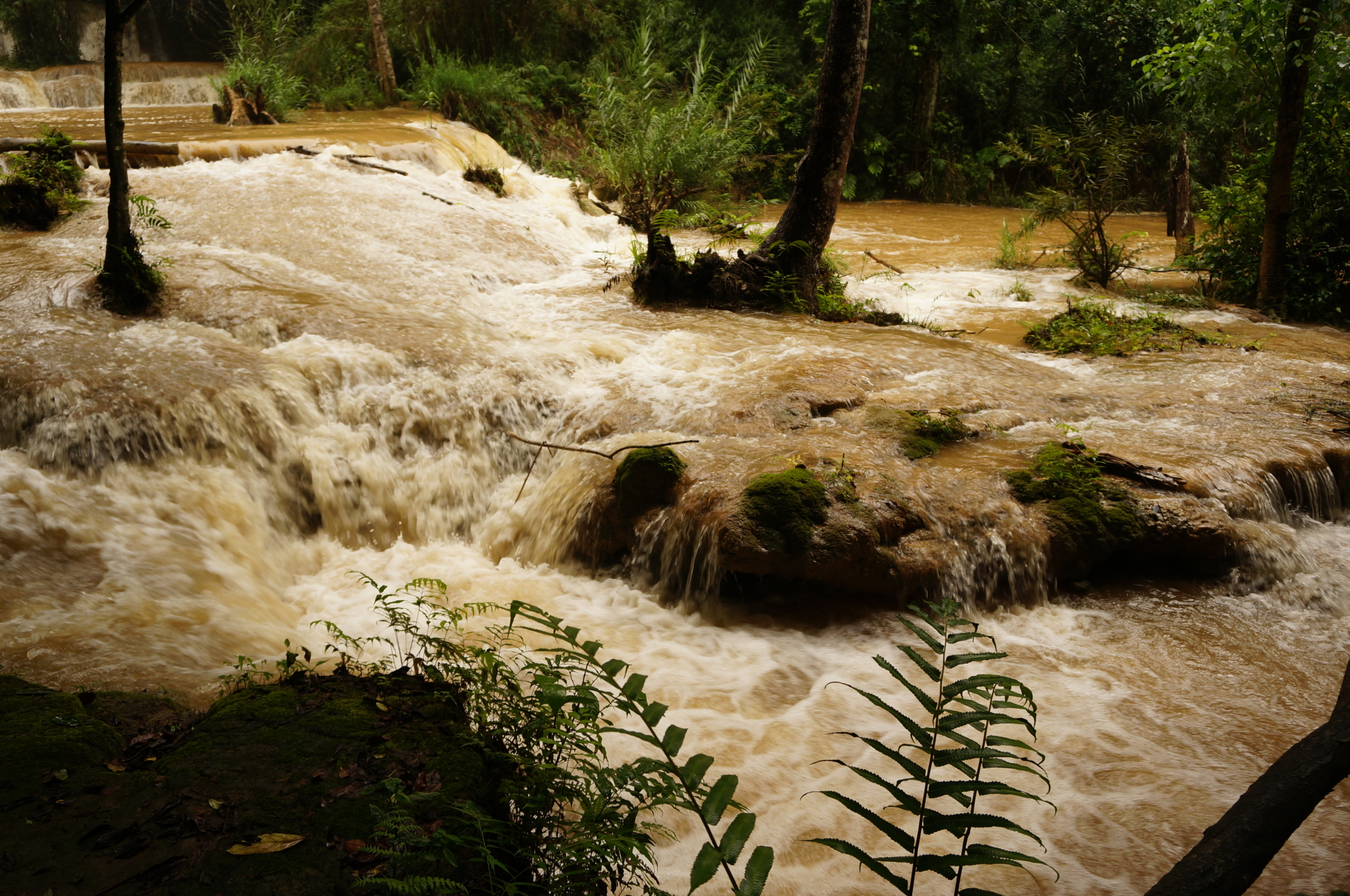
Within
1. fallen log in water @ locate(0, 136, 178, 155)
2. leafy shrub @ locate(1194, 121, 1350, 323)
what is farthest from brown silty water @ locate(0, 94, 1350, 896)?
fallen log in water @ locate(0, 136, 178, 155)

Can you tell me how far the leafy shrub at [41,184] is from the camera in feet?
24.8

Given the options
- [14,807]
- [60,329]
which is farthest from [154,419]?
[14,807]

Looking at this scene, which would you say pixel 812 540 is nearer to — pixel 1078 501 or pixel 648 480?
pixel 648 480

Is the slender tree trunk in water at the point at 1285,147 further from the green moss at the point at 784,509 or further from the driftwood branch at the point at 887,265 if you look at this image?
the green moss at the point at 784,509

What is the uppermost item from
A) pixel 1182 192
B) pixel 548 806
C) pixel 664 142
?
pixel 664 142

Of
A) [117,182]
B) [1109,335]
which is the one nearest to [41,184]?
[117,182]

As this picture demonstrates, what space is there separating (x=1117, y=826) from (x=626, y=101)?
11.3m

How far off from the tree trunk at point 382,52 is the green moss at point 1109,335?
1359cm

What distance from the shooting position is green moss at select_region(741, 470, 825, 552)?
4145 mm

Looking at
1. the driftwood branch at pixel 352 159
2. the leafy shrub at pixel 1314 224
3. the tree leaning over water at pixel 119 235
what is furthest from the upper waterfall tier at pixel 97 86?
the leafy shrub at pixel 1314 224

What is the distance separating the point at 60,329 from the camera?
551 centimetres

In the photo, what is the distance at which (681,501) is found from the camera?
4.55m

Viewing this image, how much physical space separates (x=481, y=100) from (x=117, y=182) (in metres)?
10.8

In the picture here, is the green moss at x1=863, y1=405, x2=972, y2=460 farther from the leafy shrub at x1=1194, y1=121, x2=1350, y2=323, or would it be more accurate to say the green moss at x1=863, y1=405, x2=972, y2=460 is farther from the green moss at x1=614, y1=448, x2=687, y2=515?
the leafy shrub at x1=1194, y1=121, x2=1350, y2=323
